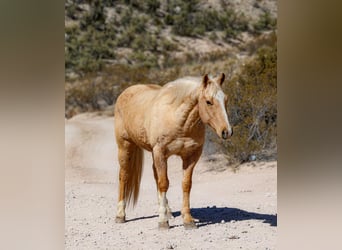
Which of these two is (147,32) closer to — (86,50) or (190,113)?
(86,50)

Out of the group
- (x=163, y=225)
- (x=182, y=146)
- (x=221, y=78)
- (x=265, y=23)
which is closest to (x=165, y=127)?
(x=182, y=146)

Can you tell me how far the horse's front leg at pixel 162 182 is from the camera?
15.0 ft

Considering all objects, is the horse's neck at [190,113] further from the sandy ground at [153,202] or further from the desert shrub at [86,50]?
the desert shrub at [86,50]

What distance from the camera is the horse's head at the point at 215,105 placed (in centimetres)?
450

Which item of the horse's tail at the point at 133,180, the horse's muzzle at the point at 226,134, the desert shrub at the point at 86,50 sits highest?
the desert shrub at the point at 86,50

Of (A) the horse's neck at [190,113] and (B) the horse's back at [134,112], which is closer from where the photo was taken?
(A) the horse's neck at [190,113]

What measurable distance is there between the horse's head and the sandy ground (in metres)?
0.22

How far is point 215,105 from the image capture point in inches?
177

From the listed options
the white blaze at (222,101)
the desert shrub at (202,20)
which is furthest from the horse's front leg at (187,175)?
the desert shrub at (202,20)

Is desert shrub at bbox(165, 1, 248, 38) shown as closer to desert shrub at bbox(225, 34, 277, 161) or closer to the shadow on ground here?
desert shrub at bbox(225, 34, 277, 161)

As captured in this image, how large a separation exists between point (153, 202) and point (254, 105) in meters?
0.79

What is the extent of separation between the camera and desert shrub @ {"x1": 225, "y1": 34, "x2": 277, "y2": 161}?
454 centimetres

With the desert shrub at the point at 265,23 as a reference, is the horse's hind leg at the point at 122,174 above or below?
below
